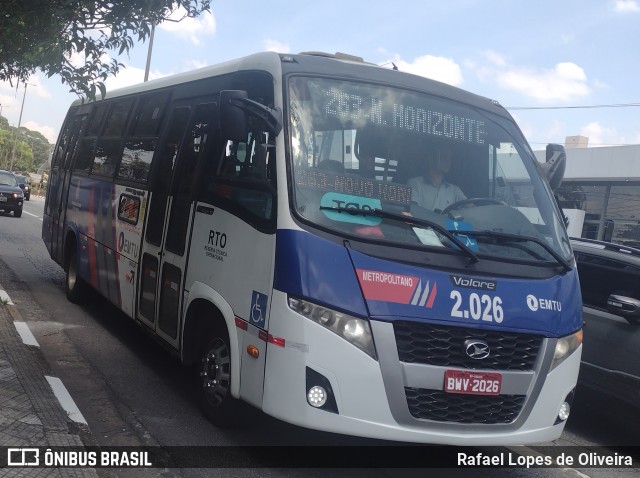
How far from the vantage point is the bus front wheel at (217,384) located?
5.34m

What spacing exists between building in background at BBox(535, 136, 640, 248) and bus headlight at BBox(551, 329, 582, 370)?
19364mm

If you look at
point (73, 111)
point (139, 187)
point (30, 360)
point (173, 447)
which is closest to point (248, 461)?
point (173, 447)

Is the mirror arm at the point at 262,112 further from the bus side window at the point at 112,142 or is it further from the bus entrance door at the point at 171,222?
the bus side window at the point at 112,142

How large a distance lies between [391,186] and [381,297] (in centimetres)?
90


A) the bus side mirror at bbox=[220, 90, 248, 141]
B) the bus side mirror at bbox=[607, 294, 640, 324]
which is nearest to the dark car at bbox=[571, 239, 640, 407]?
the bus side mirror at bbox=[607, 294, 640, 324]

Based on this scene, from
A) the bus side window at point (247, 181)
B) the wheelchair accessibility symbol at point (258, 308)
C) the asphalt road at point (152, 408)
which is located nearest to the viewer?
the wheelchair accessibility symbol at point (258, 308)

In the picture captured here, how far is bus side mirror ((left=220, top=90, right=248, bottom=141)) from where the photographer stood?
492 cm

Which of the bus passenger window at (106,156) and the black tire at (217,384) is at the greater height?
the bus passenger window at (106,156)

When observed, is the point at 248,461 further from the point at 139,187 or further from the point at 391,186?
the point at 139,187

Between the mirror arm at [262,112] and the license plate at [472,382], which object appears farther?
the mirror arm at [262,112]

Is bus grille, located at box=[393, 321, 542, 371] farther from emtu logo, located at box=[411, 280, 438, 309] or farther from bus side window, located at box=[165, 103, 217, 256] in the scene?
bus side window, located at box=[165, 103, 217, 256]

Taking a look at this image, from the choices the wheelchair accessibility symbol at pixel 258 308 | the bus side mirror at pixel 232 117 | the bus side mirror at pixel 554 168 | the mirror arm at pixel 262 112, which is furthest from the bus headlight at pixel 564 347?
the bus side mirror at pixel 232 117

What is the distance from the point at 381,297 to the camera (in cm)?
448

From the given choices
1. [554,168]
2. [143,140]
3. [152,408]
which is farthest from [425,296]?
[143,140]
